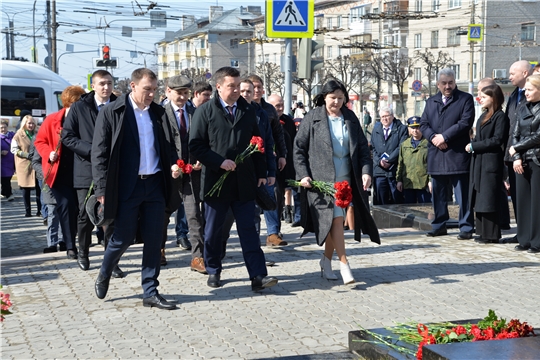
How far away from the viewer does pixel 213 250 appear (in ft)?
25.6

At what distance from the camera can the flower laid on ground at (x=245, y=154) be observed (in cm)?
752

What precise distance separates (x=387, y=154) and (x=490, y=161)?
3048mm

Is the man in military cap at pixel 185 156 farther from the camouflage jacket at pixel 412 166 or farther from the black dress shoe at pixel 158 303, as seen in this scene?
the camouflage jacket at pixel 412 166

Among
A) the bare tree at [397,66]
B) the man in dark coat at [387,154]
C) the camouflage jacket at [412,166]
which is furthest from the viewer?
the bare tree at [397,66]

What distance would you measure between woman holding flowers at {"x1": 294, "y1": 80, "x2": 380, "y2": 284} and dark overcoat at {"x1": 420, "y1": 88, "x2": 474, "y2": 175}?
282cm

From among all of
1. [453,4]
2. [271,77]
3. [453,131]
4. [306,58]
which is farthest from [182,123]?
[271,77]

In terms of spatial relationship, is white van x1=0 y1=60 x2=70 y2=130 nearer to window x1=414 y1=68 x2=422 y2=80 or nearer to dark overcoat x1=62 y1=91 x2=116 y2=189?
dark overcoat x1=62 y1=91 x2=116 y2=189

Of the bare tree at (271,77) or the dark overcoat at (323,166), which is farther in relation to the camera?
the bare tree at (271,77)

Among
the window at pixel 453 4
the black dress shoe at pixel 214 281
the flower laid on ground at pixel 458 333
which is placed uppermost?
the window at pixel 453 4

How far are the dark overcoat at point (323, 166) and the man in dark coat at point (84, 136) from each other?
2115 millimetres

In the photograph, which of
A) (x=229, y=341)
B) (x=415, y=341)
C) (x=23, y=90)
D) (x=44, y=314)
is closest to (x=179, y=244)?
(x=44, y=314)

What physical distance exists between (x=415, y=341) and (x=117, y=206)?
117 inches

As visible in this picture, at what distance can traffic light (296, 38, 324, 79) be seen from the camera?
12.1 metres

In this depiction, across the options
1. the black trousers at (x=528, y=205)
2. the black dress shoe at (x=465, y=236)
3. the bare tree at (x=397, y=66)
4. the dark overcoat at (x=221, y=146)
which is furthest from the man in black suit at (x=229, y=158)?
the bare tree at (x=397, y=66)
